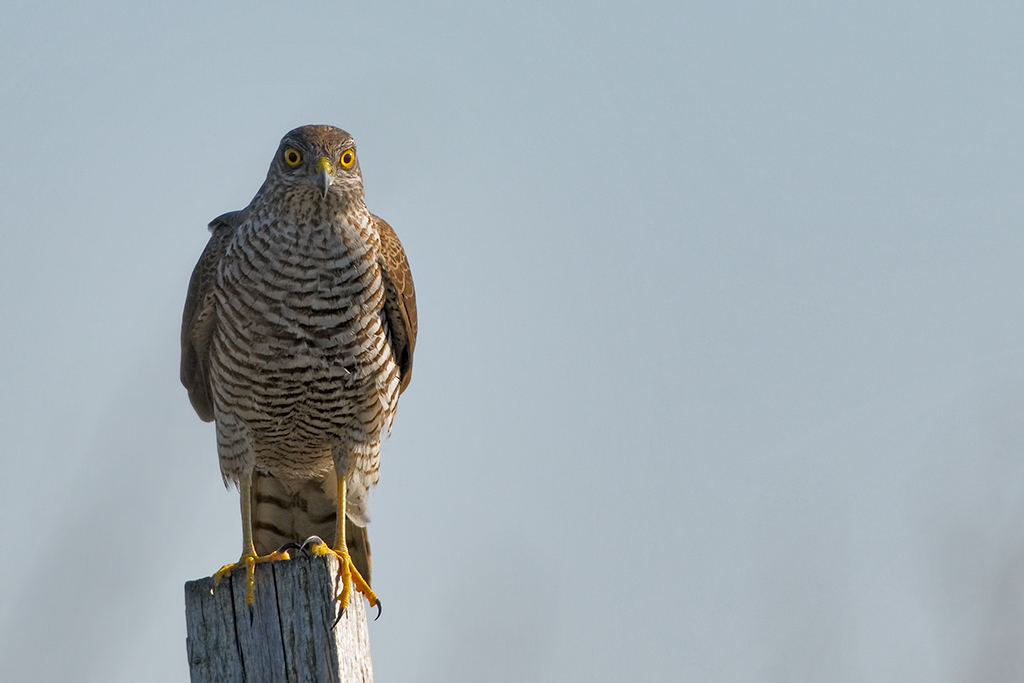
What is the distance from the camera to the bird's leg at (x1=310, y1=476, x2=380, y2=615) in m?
3.39

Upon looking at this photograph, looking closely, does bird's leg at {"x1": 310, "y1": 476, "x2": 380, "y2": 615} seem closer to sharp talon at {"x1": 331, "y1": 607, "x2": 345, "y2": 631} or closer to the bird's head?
sharp talon at {"x1": 331, "y1": 607, "x2": 345, "y2": 631}

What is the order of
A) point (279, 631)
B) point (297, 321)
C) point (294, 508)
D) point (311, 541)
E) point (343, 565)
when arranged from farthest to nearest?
point (294, 508), point (297, 321), point (311, 541), point (343, 565), point (279, 631)

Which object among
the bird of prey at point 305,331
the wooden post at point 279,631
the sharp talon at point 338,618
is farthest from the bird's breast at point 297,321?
the sharp talon at point 338,618

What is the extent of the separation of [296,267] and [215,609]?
5.88ft

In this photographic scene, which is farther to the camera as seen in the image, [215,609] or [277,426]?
[277,426]

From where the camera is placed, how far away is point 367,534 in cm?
530

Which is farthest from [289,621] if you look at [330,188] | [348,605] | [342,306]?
[330,188]

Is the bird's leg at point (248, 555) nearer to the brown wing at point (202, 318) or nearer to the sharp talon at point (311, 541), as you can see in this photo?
the sharp talon at point (311, 541)

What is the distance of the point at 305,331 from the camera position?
474 centimetres

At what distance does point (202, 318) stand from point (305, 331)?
1.88 feet

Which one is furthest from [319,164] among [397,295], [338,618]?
[338,618]

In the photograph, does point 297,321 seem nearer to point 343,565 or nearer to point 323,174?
point 323,174

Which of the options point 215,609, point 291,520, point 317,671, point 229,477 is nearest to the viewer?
point 317,671

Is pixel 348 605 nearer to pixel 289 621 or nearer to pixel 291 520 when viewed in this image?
pixel 289 621
